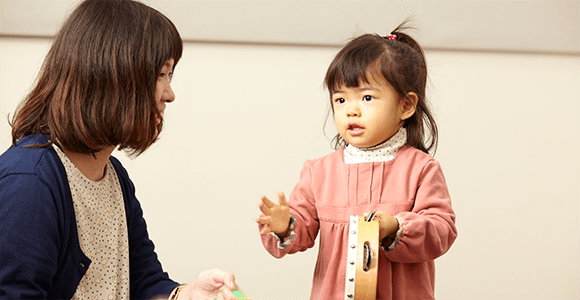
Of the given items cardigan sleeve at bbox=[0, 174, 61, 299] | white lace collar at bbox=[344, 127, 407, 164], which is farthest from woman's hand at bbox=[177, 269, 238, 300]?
white lace collar at bbox=[344, 127, 407, 164]

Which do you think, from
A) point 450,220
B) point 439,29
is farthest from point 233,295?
point 439,29

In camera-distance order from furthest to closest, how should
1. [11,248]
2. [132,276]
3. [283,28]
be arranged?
[283,28] < [132,276] < [11,248]

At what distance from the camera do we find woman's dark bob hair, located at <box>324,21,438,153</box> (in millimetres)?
881

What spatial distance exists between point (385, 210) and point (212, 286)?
29 centimetres

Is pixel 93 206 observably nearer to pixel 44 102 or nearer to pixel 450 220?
pixel 44 102

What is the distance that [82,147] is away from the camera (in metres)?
0.79

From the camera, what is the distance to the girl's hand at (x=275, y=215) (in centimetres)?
81

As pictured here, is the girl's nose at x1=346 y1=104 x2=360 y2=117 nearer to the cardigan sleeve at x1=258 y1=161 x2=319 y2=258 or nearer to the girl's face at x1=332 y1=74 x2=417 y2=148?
the girl's face at x1=332 y1=74 x2=417 y2=148

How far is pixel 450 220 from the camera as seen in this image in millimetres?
836

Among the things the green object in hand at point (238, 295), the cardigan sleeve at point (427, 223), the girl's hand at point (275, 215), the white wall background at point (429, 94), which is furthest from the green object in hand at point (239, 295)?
the white wall background at point (429, 94)

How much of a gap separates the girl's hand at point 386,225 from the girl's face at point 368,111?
0.17 m

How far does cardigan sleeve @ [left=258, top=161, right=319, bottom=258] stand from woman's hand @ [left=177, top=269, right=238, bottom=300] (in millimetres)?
124

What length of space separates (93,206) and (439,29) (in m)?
1.00

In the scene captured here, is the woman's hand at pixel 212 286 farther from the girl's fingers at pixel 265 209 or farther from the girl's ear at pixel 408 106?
the girl's ear at pixel 408 106
